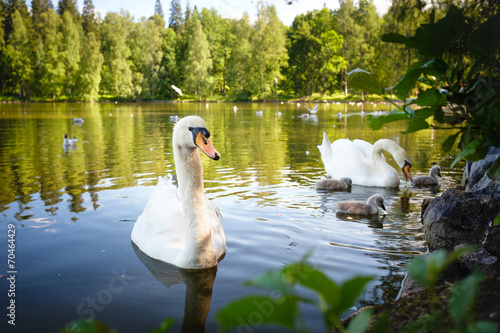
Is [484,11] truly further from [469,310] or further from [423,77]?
[469,310]

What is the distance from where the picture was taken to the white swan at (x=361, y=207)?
23.0 ft

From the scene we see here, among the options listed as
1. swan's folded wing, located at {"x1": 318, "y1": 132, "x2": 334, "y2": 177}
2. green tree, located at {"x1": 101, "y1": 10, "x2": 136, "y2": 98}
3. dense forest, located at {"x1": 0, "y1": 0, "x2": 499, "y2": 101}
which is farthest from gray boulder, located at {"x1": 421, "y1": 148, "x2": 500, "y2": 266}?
green tree, located at {"x1": 101, "y1": 10, "x2": 136, "y2": 98}

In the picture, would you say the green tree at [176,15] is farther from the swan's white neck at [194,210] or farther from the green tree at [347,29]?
the swan's white neck at [194,210]

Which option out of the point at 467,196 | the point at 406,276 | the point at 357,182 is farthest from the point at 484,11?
the point at 406,276

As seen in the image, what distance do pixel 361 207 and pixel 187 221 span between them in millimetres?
3301

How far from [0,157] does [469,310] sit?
570 inches

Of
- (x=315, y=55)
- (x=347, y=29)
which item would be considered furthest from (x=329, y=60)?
(x=347, y=29)

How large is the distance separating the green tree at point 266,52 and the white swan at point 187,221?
213ft

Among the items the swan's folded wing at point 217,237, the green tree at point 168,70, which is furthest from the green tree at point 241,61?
the swan's folded wing at point 217,237

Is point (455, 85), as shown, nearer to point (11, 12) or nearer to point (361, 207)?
point (361, 207)

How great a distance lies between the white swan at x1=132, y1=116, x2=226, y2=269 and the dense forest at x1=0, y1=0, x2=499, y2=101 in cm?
6057

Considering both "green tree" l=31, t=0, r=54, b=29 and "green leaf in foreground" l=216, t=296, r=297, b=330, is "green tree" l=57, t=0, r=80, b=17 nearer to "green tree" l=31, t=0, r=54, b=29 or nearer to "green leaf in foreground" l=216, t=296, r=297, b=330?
"green tree" l=31, t=0, r=54, b=29

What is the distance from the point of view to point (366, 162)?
1006cm
